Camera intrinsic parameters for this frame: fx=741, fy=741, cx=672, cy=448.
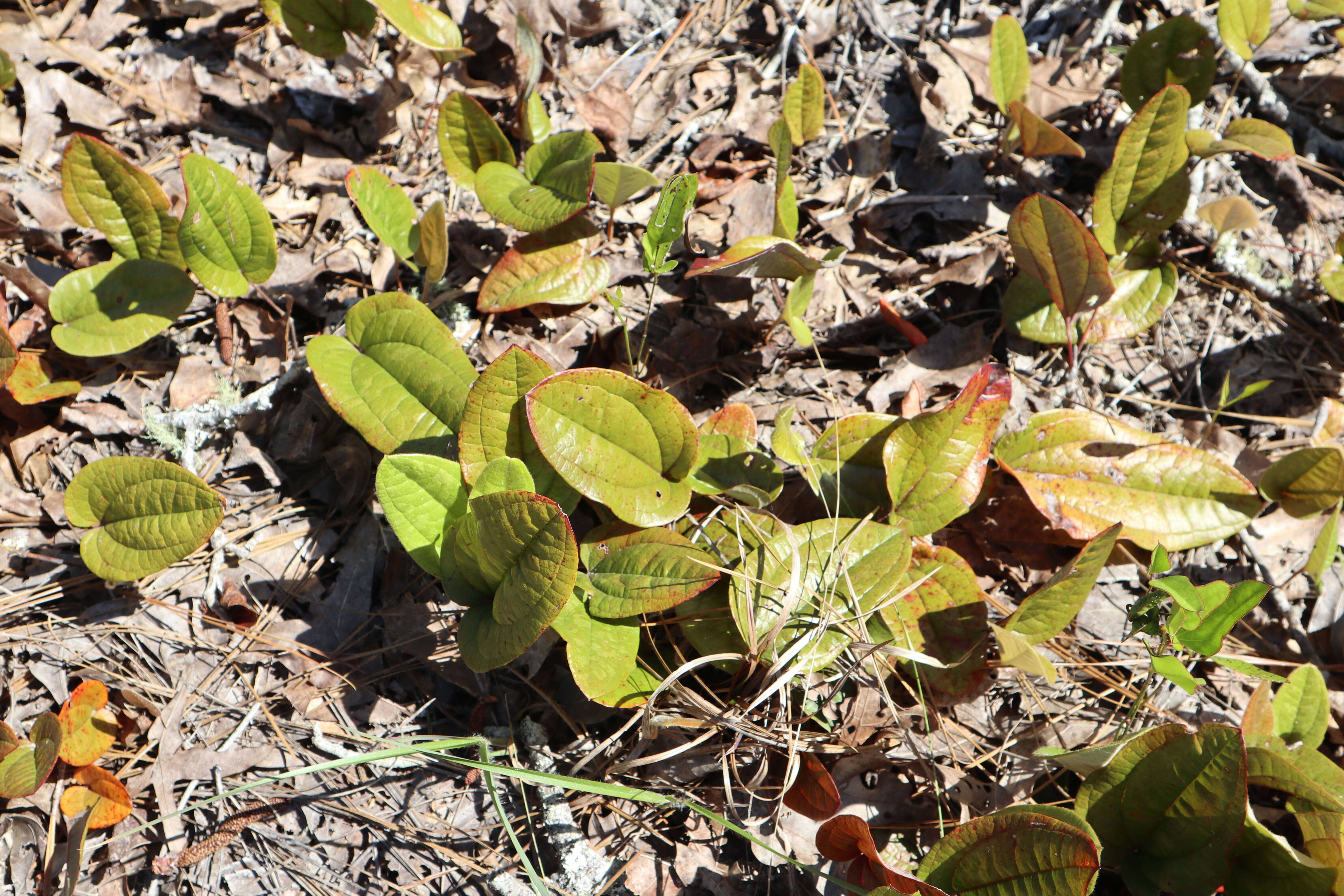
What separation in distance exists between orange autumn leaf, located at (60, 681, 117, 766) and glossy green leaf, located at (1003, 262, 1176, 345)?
2.75m

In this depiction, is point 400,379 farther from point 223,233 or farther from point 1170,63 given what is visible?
point 1170,63

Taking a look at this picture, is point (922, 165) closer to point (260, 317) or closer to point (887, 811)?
point (887, 811)

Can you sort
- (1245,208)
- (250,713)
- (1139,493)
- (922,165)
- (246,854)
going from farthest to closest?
(922,165) → (1245,208) → (1139,493) → (250,713) → (246,854)

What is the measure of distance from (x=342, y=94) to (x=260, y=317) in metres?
0.96

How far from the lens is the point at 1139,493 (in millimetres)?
2123

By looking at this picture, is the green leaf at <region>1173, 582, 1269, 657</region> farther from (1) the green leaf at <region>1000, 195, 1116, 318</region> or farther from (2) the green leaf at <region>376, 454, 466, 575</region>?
(2) the green leaf at <region>376, 454, 466, 575</region>

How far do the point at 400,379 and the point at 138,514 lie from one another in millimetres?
725

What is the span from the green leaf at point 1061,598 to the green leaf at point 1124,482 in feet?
1.04

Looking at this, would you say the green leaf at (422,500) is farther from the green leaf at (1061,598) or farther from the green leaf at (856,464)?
the green leaf at (1061,598)

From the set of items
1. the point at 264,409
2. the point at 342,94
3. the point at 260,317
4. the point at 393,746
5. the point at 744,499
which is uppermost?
the point at 342,94

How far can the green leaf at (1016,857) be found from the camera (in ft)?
4.60

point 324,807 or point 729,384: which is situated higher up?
point 729,384

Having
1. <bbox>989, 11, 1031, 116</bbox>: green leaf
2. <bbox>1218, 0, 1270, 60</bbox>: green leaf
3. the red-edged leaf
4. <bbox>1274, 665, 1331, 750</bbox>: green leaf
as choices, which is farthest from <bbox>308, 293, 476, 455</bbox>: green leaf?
<bbox>1218, 0, 1270, 60</bbox>: green leaf

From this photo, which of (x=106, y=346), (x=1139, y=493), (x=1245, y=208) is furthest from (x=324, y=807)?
(x=1245, y=208)
